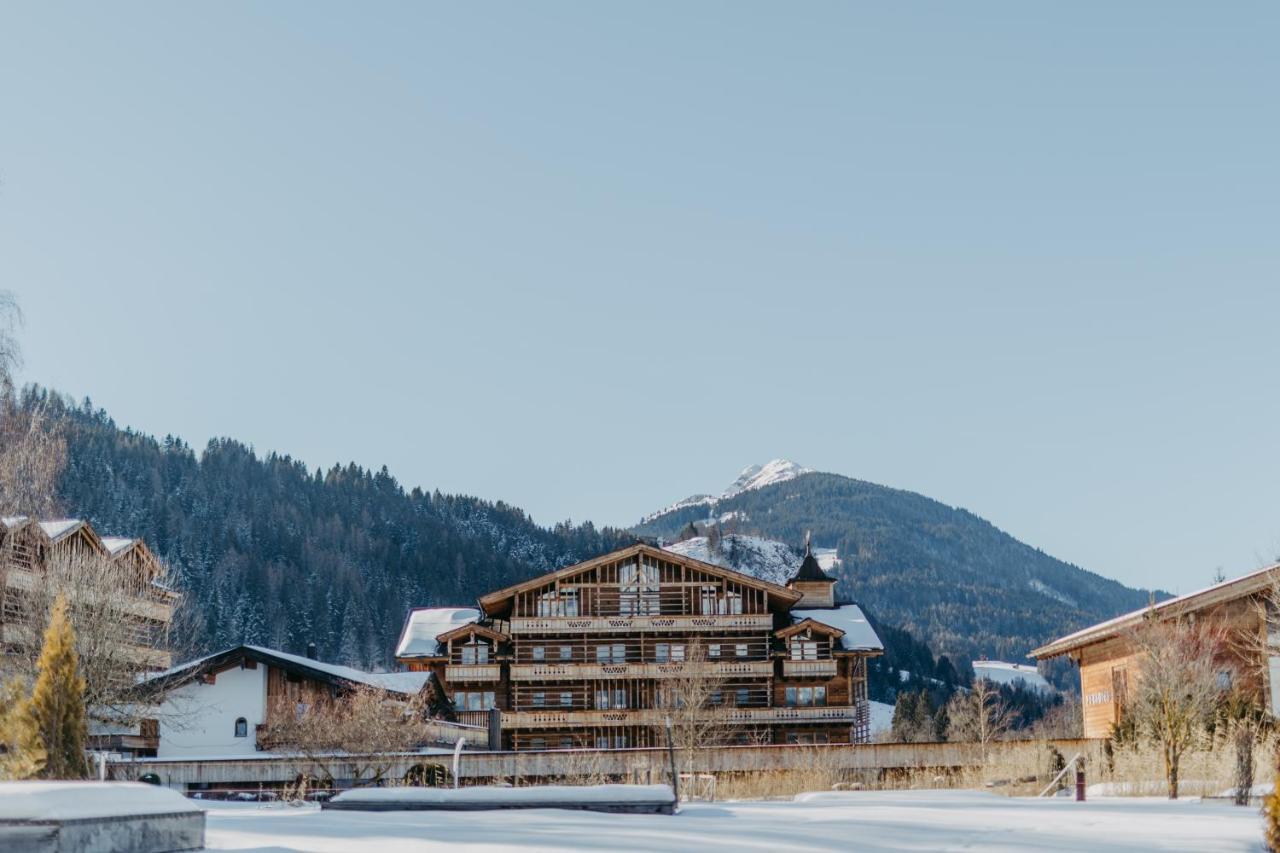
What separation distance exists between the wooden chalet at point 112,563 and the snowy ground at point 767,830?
64.3 feet

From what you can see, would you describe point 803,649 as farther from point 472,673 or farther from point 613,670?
point 472,673

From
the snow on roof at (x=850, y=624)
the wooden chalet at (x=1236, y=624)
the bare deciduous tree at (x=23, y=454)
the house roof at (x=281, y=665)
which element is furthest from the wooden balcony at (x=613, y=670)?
the bare deciduous tree at (x=23, y=454)

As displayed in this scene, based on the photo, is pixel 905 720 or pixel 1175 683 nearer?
pixel 1175 683

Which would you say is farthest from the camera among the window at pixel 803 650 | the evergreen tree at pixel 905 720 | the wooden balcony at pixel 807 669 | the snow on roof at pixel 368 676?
the evergreen tree at pixel 905 720

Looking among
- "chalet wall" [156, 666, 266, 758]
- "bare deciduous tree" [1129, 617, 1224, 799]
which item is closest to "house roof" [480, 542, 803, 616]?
"chalet wall" [156, 666, 266, 758]

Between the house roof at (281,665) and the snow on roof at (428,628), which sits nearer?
the house roof at (281,665)

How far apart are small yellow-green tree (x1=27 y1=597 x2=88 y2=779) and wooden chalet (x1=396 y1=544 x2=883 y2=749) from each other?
40344 mm

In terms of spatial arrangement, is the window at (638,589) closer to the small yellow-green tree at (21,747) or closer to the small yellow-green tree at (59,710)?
the small yellow-green tree at (21,747)

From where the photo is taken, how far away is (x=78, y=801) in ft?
41.7

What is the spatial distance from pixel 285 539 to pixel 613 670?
105312 mm

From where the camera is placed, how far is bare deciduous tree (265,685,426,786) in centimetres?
4034

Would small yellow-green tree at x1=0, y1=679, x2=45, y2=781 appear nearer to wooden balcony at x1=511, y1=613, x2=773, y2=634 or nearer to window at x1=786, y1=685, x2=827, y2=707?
wooden balcony at x1=511, y1=613, x2=773, y2=634

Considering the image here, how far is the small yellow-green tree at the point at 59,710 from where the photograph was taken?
2295 cm

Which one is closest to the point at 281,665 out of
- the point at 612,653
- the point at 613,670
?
the point at 613,670
